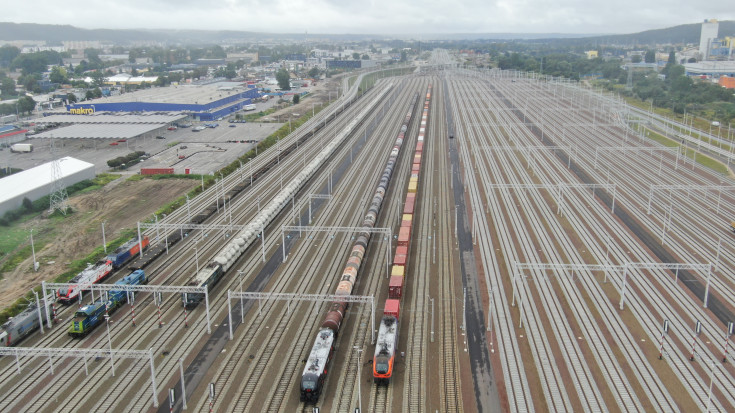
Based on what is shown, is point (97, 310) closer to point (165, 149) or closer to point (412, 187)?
point (412, 187)

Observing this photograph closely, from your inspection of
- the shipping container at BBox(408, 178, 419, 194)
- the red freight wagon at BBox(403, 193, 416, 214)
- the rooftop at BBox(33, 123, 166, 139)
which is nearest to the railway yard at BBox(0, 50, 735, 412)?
the shipping container at BBox(408, 178, 419, 194)

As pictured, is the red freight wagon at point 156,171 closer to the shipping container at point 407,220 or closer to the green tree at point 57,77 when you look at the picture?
the shipping container at point 407,220

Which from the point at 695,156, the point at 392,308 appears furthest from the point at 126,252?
the point at 695,156

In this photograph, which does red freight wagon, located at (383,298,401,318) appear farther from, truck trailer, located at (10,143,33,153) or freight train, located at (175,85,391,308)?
truck trailer, located at (10,143,33,153)

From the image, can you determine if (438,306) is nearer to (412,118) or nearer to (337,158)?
(337,158)

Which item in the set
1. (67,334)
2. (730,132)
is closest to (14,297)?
(67,334)
